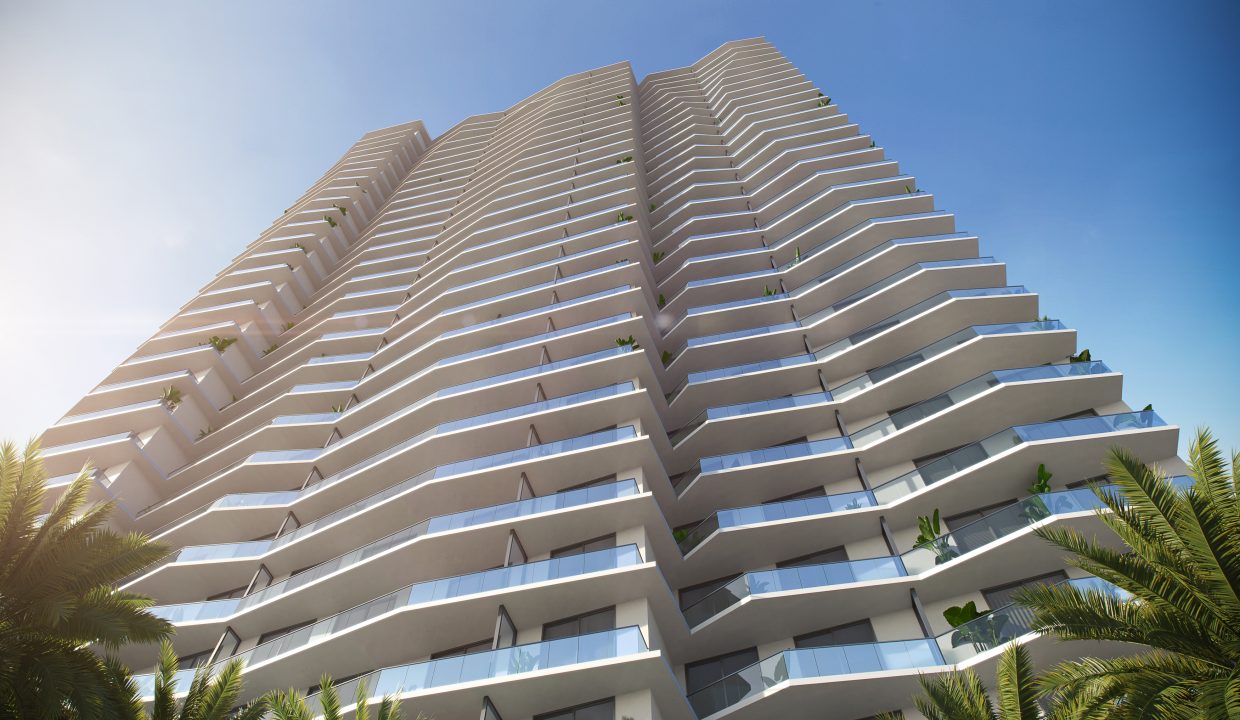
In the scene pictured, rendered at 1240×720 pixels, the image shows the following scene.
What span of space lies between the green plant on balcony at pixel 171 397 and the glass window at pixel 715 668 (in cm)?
2880

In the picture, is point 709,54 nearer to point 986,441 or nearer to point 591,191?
point 591,191

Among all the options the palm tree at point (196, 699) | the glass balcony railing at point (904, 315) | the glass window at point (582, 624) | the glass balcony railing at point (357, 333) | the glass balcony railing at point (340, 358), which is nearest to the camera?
the palm tree at point (196, 699)

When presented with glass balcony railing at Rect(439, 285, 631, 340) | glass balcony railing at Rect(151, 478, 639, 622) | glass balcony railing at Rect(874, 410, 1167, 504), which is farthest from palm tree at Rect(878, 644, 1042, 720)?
glass balcony railing at Rect(439, 285, 631, 340)

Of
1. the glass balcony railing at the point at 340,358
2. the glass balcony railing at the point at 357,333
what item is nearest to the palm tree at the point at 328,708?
the glass balcony railing at the point at 340,358

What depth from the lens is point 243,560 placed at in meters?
22.4

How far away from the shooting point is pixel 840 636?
17.0 meters

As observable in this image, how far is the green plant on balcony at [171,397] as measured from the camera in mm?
31839

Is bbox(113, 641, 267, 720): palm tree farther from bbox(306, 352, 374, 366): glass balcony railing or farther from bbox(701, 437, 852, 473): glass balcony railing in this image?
bbox(306, 352, 374, 366): glass balcony railing

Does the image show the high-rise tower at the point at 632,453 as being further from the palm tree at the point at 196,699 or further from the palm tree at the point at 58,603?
the palm tree at the point at 58,603

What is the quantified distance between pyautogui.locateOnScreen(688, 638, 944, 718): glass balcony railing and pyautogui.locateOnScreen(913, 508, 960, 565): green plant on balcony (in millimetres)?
2653

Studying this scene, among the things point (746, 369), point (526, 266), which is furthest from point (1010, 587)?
point (526, 266)

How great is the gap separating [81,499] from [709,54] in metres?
71.0

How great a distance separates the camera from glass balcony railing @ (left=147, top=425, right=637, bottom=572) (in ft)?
68.5

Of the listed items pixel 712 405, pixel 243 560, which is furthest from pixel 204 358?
pixel 712 405
